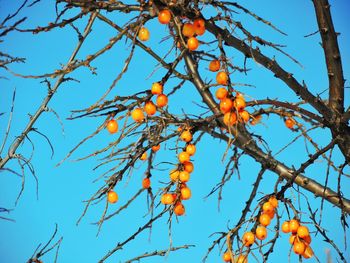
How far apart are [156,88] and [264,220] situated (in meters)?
1.08

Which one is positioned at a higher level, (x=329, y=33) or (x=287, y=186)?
(x=329, y=33)

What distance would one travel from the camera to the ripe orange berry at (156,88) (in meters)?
2.78

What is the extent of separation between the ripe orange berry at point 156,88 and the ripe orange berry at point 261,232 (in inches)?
42.4

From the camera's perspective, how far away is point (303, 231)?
8.82 ft

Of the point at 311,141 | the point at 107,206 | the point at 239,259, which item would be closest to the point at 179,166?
the point at 107,206

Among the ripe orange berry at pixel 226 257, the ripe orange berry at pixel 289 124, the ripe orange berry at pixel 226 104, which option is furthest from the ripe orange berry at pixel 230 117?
the ripe orange berry at pixel 289 124

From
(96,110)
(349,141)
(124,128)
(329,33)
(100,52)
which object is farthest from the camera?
(329,33)

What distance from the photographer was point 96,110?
271 cm

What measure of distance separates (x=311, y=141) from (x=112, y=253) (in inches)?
70.7

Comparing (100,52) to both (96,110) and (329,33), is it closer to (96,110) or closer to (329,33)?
(96,110)

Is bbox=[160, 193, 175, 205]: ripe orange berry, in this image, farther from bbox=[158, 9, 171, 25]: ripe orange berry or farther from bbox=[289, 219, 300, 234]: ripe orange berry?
bbox=[158, 9, 171, 25]: ripe orange berry

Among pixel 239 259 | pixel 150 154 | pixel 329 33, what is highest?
pixel 329 33

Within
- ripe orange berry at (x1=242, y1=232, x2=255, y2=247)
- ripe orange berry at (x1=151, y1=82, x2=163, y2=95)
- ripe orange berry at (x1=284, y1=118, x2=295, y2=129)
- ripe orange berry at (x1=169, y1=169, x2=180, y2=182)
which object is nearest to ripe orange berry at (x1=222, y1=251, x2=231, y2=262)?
ripe orange berry at (x1=242, y1=232, x2=255, y2=247)

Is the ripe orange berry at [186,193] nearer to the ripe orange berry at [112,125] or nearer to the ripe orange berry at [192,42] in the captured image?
the ripe orange berry at [112,125]
